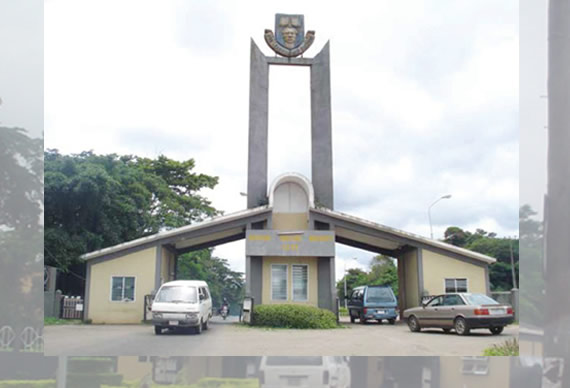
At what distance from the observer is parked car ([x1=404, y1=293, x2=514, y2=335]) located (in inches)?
423

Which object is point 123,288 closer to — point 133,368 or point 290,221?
point 290,221

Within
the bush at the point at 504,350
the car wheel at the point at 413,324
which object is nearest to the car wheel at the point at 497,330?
the bush at the point at 504,350

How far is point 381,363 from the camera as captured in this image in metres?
8.15

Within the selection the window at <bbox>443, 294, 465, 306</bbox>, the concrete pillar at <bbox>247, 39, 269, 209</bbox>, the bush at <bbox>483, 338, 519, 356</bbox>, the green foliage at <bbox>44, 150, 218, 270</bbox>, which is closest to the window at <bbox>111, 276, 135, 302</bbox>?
the green foliage at <bbox>44, 150, 218, 270</bbox>

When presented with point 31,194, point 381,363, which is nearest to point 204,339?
point 381,363

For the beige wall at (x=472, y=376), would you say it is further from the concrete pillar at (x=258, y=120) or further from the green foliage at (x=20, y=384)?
the concrete pillar at (x=258, y=120)

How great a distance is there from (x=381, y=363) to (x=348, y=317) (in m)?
8.63

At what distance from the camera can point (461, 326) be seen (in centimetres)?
1112

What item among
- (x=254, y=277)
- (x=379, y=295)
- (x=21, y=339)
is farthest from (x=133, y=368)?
(x=379, y=295)

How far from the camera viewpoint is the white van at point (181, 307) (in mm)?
Result: 10922

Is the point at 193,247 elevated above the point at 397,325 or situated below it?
above

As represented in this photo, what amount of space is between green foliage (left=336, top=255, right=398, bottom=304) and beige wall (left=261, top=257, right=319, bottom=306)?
2.35 meters

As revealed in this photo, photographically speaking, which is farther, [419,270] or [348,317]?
[348,317]

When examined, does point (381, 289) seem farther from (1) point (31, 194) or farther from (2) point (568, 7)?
(1) point (31, 194)
